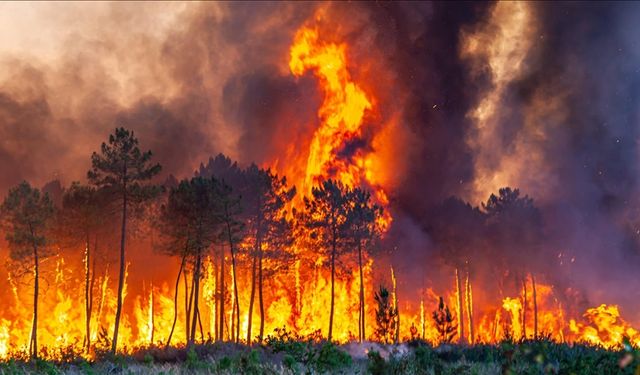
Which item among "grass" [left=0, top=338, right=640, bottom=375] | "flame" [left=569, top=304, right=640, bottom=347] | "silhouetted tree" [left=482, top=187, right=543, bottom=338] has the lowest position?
"grass" [left=0, top=338, right=640, bottom=375]

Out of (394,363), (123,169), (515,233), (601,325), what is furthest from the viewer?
(601,325)

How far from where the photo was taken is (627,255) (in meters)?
83.6

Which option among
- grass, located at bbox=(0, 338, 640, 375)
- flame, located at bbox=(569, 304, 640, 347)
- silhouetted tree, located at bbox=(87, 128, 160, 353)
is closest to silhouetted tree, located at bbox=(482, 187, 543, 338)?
flame, located at bbox=(569, 304, 640, 347)

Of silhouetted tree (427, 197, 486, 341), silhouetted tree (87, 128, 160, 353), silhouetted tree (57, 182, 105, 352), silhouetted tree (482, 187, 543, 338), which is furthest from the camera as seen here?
silhouetted tree (482, 187, 543, 338)

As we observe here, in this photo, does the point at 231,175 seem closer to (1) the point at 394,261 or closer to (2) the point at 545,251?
(1) the point at 394,261

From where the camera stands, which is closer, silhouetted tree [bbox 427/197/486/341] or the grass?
the grass

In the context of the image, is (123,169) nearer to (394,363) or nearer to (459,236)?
(394,363)

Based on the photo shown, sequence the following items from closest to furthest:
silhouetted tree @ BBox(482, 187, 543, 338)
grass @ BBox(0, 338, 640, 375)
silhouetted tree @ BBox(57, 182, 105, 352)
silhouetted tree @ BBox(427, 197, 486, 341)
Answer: grass @ BBox(0, 338, 640, 375) → silhouetted tree @ BBox(57, 182, 105, 352) → silhouetted tree @ BBox(427, 197, 486, 341) → silhouetted tree @ BBox(482, 187, 543, 338)

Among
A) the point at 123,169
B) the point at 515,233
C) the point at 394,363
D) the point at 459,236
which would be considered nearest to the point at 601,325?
the point at 515,233

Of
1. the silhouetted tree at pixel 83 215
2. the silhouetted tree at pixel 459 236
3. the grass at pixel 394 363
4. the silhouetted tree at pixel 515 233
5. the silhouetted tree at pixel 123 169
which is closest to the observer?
the grass at pixel 394 363

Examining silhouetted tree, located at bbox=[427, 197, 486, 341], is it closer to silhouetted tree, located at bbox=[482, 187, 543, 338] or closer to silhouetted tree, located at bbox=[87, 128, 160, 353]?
A: silhouetted tree, located at bbox=[482, 187, 543, 338]

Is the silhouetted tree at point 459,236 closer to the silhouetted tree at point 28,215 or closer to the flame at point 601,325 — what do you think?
the flame at point 601,325

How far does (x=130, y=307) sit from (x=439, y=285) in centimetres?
3955

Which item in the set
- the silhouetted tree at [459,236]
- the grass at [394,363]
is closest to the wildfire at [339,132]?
A: the silhouetted tree at [459,236]
